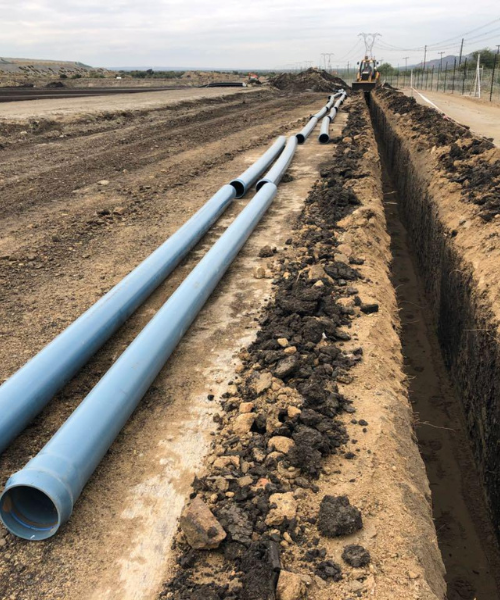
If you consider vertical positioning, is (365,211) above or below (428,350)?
above

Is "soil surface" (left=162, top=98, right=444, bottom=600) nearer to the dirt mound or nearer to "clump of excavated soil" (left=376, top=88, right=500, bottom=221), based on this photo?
"clump of excavated soil" (left=376, top=88, right=500, bottom=221)

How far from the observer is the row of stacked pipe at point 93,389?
9.12ft

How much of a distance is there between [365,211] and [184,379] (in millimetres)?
4701

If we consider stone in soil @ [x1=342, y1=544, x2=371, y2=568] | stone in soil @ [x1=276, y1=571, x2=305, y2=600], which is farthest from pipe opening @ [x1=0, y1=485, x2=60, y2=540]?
stone in soil @ [x1=342, y1=544, x2=371, y2=568]

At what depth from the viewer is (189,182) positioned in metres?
10.1

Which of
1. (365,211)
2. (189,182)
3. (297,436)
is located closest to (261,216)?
(365,211)

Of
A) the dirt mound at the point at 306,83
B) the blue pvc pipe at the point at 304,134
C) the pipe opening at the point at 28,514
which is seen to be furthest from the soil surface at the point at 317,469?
the dirt mound at the point at 306,83

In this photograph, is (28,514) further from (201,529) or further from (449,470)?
(449,470)

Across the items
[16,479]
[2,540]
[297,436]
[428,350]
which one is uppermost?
[16,479]

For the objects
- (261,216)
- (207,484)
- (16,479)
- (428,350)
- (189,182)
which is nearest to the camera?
(16,479)

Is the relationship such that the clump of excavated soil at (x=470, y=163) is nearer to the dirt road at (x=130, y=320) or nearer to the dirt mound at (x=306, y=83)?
the dirt road at (x=130, y=320)

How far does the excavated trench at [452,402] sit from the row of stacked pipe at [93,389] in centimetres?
264

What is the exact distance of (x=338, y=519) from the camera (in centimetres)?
272

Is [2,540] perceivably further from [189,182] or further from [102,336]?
[189,182]
